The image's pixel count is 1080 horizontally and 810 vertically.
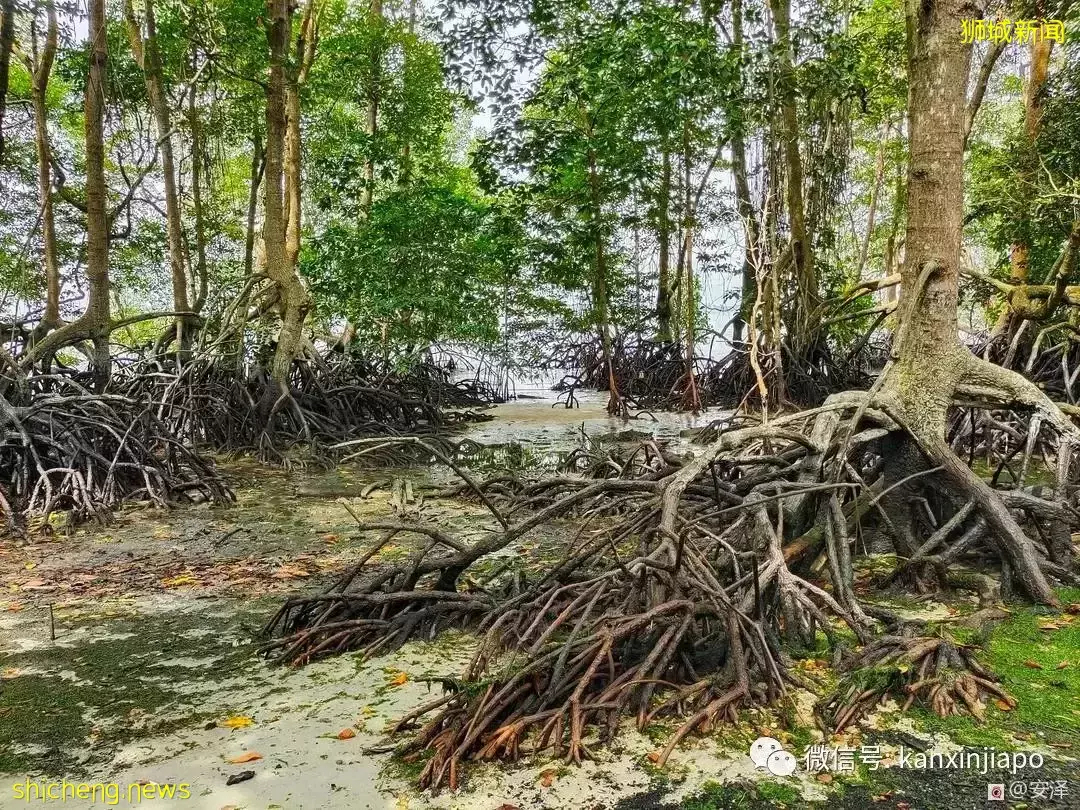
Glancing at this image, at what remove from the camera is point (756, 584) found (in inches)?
95.0

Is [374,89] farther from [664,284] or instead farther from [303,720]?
[303,720]

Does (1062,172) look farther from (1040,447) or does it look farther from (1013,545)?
(1013,545)

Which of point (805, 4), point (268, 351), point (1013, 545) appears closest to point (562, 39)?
point (805, 4)

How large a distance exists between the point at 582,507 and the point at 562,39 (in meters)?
5.90

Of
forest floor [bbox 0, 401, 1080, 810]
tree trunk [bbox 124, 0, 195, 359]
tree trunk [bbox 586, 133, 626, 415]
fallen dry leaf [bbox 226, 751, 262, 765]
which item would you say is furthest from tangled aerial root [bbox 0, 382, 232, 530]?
tree trunk [bbox 586, 133, 626, 415]

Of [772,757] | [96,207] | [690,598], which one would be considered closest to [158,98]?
[96,207]

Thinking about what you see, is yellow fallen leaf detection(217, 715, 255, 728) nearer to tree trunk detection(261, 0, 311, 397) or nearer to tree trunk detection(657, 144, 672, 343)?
tree trunk detection(261, 0, 311, 397)

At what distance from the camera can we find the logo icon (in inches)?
77.1

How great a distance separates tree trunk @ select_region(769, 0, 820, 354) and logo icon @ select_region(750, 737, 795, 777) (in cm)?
693

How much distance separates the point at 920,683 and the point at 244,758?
1.86 metres

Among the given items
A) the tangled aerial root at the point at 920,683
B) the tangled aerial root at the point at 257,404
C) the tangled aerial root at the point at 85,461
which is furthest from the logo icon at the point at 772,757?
the tangled aerial root at the point at 257,404

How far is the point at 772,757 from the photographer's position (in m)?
2.00

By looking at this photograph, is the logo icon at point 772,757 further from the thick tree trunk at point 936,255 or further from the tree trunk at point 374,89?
the tree trunk at point 374,89

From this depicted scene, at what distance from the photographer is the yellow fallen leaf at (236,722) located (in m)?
2.27
